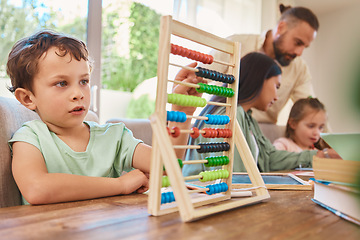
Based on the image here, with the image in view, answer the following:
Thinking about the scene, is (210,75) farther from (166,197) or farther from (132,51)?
(132,51)

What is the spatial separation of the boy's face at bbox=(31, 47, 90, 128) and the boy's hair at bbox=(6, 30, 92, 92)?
0.05 ft

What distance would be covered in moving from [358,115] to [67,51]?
933mm

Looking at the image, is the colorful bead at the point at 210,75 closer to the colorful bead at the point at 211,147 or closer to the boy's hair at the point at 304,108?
the colorful bead at the point at 211,147

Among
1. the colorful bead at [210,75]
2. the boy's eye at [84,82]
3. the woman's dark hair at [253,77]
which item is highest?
the woman's dark hair at [253,77]

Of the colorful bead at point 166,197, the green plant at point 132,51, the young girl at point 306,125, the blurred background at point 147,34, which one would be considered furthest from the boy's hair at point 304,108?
the green plant at point 132,51

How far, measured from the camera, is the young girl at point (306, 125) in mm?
2828

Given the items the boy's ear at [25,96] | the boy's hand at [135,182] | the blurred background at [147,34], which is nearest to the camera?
the boy's hand at [135,182]

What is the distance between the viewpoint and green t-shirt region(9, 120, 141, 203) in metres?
0.98

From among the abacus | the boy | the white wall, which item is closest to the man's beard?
the white wall

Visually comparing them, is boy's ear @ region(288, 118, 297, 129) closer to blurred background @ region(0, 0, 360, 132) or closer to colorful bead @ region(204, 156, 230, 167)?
blurred background @ region(0, 0, 360, 132)

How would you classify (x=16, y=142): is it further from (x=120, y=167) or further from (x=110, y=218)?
(x=110, y=218)

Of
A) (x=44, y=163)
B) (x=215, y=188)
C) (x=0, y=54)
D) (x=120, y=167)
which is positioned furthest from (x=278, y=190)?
(x=0, y=54)

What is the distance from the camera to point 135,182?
3.14 ft

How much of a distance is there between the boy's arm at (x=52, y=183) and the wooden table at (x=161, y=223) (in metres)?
0.04
